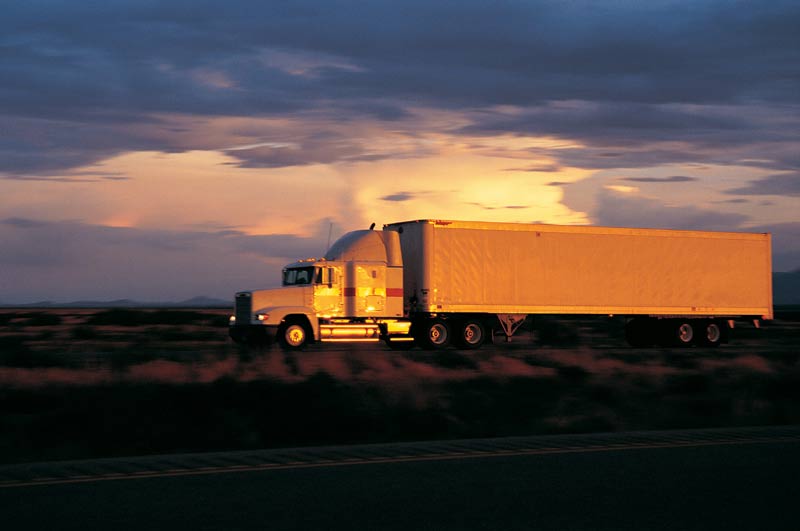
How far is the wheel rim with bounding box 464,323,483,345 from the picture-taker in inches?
1299

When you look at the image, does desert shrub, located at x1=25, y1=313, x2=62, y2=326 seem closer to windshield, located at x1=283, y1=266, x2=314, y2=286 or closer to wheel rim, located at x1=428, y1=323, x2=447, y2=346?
windshield, located at x1=283, y1=266, x2=314, y2=286

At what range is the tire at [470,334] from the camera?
3294 cm

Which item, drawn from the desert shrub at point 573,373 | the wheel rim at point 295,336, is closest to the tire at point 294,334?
the wheel rim at point 295,336

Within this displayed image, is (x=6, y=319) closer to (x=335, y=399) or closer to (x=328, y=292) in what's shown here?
(x=328, y=292)

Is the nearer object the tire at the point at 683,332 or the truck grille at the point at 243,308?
the truck grille at the point at 243,308

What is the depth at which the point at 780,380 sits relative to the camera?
20.6 metres

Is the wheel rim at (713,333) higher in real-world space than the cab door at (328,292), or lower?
lower

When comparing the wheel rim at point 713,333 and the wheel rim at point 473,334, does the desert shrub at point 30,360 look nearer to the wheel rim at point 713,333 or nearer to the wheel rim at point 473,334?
the wheel rim at point 473,334

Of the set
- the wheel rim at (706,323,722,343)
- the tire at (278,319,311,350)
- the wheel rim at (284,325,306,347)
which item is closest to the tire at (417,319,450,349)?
the tire at (278,319,311,350)

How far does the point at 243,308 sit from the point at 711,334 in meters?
17.3

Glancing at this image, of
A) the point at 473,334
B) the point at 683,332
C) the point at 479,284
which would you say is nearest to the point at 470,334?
the point at 473,334

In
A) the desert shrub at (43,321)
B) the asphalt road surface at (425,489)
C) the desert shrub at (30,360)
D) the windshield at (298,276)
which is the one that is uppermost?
the windshield at (298,276)

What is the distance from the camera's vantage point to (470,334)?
108 ft

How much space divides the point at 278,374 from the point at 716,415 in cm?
832
